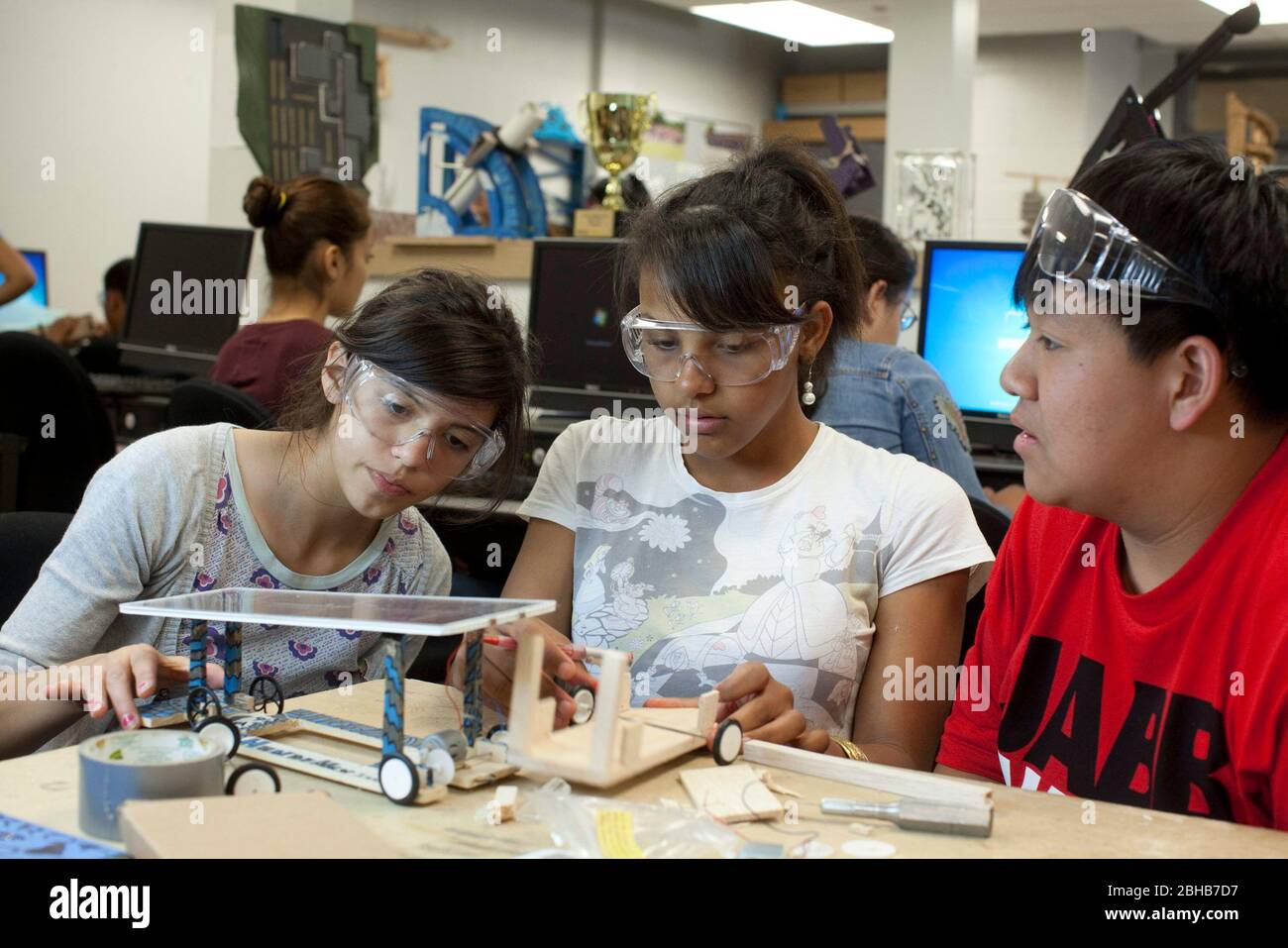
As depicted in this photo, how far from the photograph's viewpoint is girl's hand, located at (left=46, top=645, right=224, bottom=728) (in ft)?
4.09

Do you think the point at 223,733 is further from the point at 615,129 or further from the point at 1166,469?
the point at 615,129

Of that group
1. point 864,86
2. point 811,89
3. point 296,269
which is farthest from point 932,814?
point 811,89

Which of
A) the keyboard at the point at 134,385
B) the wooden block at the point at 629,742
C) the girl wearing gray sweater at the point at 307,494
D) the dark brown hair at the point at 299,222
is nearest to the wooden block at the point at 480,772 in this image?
the wooden block at the point at 629,742

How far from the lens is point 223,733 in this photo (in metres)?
1.15

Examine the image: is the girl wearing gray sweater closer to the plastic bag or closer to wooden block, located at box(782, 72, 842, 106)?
the plastic bag

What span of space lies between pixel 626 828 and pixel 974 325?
3138 millimetres

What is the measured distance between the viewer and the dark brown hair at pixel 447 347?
1547mm

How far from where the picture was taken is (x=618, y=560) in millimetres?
1655

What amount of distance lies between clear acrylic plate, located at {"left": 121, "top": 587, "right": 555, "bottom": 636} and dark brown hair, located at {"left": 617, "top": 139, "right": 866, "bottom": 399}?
1.79 feet

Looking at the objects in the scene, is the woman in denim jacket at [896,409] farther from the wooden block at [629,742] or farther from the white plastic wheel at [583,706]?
the wooden block at [629,742]

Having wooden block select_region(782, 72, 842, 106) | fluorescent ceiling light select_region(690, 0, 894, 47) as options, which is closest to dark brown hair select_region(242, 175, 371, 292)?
fluorescent ceiling light select_region(690, 0, 894, 47)

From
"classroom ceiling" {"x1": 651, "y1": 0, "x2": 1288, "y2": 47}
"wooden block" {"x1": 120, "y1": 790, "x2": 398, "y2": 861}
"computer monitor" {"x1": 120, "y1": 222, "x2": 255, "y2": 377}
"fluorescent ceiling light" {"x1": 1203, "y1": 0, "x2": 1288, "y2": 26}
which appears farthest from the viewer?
"classroom ceiling" {"x1": 651, "y1": 0, "x2": 1288, "y2": 47}
